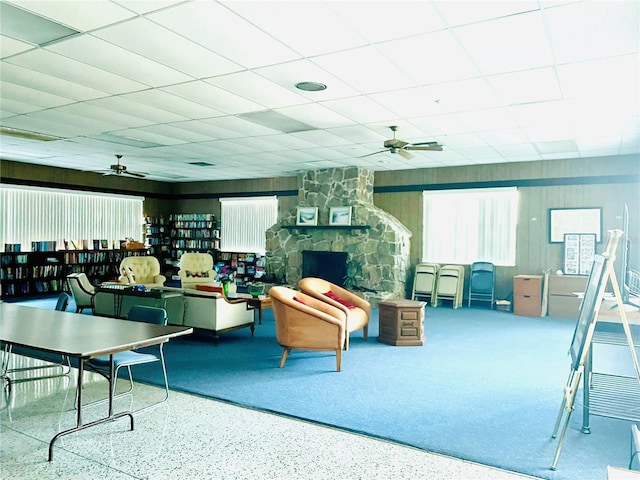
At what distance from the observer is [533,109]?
5.54 metres

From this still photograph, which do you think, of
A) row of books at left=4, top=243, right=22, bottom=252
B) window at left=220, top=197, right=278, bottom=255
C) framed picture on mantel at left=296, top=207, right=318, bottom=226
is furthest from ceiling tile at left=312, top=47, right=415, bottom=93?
row of books at left=4, top=243, right=22, bottom=252

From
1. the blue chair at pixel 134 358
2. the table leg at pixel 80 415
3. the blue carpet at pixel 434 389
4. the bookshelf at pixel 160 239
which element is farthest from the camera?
the bookshelf at pixel 160 239

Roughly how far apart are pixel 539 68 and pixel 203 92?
327 cm

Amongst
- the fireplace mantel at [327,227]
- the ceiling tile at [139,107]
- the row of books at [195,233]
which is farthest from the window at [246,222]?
the ceiling tile at [139,107]

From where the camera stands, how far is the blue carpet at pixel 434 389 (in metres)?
3.21

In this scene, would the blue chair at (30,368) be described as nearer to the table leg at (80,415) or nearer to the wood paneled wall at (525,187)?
the table leg at (80,415)

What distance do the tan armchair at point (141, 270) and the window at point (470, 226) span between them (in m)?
5.67

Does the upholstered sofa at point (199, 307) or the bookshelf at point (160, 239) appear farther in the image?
the bookshelf at point (160, 239)

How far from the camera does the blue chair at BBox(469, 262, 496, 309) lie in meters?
9.35

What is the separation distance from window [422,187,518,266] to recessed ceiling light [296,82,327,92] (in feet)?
18.9

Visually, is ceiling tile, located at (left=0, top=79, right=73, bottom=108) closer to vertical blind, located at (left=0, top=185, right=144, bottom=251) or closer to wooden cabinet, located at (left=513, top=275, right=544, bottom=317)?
vertical blind, located at (left=0, top=185, right=144, bottom=251)

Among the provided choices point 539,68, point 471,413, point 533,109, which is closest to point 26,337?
point 471,413

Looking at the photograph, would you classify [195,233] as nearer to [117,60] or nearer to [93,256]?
[93,256]

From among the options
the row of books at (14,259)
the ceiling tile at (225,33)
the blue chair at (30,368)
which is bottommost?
the blue chair at (30,368)
